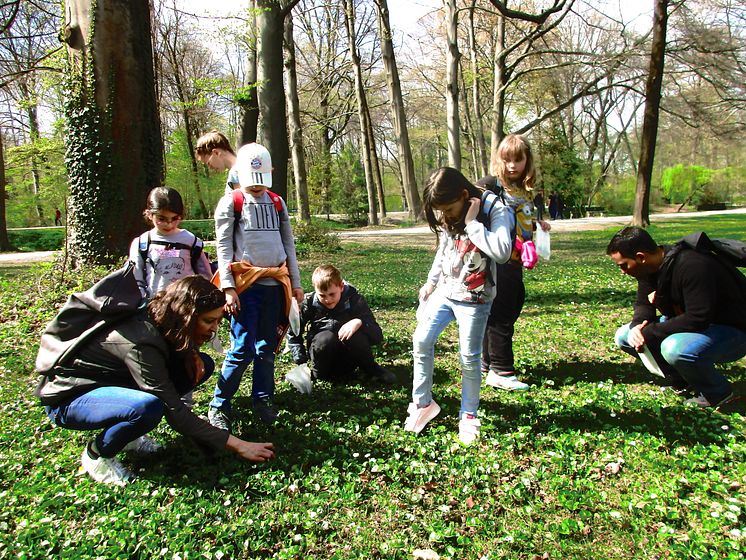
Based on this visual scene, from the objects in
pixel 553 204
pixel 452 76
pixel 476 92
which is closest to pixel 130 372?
pixel 452 76

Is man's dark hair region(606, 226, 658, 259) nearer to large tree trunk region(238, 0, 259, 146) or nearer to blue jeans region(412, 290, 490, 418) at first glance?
blue jeans region(412, 290, 490, 418)

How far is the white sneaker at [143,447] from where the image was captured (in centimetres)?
330

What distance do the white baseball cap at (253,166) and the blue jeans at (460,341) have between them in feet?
4.48

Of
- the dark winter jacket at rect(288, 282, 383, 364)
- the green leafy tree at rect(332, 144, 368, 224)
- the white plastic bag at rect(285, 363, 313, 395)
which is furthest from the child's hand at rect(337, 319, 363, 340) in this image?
the green leafy tree at rect(332, 144, 368, 224)

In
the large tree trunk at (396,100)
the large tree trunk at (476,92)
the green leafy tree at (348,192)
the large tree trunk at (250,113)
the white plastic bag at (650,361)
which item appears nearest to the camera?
the white plastic bag at (650,361)

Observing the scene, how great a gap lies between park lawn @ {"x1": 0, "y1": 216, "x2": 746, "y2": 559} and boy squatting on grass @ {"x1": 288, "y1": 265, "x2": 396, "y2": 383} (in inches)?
7.5

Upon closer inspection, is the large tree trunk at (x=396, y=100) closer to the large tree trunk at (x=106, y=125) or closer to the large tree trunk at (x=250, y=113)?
the large tree trunk at (x=250, y=113)

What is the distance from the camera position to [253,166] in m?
3.53

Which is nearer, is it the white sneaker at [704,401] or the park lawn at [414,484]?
the park lawn at [414,484]

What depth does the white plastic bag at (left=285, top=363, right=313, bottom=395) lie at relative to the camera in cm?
423

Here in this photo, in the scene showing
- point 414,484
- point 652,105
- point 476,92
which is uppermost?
point 476,92

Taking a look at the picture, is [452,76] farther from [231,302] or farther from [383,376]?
[231,302]

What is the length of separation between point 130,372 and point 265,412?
3.36 feet

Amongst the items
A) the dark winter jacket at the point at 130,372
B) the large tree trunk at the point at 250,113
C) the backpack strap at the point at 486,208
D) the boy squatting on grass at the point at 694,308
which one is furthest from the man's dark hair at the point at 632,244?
the large tree trunk at the point at 250,113
